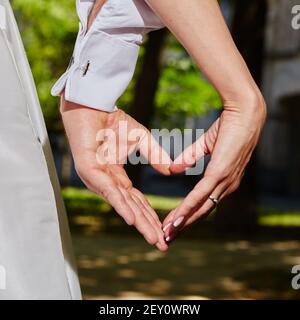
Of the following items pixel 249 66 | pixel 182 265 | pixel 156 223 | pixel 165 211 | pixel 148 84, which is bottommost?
pixel 165 211

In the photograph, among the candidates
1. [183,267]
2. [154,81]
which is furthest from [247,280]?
[154,81]

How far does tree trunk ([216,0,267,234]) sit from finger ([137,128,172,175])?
34.9 feet

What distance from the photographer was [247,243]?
12562mm

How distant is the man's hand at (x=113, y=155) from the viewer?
3.87 ft

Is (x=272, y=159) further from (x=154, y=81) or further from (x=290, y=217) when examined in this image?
(x=154, y=81)

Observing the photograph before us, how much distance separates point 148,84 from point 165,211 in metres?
4.17

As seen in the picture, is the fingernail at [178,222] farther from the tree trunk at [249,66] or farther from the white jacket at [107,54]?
the tree trunk at [249,66]

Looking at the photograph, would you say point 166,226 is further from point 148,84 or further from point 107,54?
point 148,84

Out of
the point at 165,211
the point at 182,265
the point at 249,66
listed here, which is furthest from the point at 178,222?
the point at 165,211

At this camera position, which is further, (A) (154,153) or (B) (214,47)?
(A) (154,153)

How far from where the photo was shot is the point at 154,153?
131 centimetres

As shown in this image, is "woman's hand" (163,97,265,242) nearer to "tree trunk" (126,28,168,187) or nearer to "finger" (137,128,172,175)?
"finger" (137,128,172,175)

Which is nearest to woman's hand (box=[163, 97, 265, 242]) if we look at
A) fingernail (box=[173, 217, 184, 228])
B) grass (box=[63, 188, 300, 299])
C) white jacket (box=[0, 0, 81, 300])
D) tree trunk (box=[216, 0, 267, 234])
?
fingernail (box=[173, 217, 184, 228])
